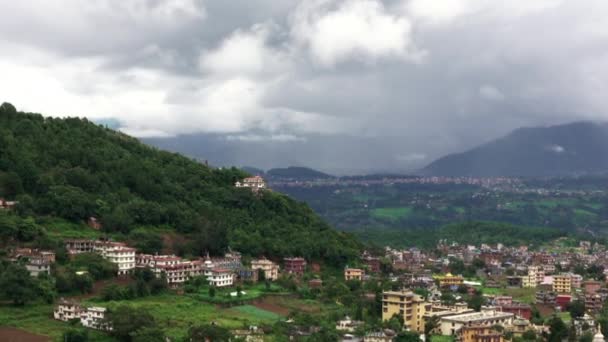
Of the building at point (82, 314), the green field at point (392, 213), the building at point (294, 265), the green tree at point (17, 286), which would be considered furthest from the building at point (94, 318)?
the green field at point (392, 213)

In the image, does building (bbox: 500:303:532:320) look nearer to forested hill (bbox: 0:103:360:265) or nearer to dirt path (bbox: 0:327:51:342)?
forested hill (bbox: 0:103:360:265)

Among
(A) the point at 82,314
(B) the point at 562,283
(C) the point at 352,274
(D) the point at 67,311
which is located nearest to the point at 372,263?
(C) the point at 352,274

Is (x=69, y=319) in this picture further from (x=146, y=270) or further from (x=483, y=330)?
(x=483, y=330)

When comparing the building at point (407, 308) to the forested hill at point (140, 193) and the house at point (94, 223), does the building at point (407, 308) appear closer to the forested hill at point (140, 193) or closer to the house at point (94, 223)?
the forested hill at point (140, 193)

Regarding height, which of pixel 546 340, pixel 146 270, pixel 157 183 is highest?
pixel 157 183

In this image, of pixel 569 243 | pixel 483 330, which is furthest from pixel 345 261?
pixel 569 243

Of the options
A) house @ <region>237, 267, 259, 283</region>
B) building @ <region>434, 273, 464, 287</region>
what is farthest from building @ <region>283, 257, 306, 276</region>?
building @ <region>434, 273, 464, 287</region>
